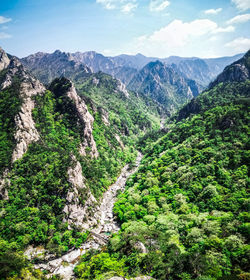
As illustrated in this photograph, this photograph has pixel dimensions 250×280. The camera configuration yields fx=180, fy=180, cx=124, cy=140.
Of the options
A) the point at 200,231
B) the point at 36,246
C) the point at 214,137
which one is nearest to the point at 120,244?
the point at 200,231

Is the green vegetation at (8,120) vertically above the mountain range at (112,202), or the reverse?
the green vegetation at (8,120)

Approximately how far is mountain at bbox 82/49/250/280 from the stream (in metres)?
5.86

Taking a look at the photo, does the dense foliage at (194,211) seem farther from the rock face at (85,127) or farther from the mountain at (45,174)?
the rock face at (85,127)

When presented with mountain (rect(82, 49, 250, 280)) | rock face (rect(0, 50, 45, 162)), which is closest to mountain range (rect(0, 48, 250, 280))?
mountain (rect(82, 49, 250, 280))

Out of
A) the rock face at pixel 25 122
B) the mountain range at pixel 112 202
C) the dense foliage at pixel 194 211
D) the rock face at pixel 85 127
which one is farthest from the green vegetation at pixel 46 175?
the dense foliage at pixel 194 211

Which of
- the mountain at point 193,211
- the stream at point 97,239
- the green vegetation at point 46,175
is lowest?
the stream at point 97,239

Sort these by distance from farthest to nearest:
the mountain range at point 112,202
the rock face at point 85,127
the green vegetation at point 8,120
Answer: the rock face at point 85,127 → the green vegetation at point 8,120 → the mountain range at point 112,202

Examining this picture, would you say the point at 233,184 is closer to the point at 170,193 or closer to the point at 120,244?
the point at 170,193

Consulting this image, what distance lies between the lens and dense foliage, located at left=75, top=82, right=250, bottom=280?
169ft

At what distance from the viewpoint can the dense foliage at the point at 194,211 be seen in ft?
169

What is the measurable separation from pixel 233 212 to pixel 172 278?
133 ft

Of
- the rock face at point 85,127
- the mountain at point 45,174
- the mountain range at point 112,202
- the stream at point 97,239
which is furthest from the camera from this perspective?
the rock face at point 85,127

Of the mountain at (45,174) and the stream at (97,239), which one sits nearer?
the stream at (97,239)

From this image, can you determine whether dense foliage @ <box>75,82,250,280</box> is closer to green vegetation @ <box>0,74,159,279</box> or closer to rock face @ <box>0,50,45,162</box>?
green vegetation @ <box>0,74,159,279</box>
